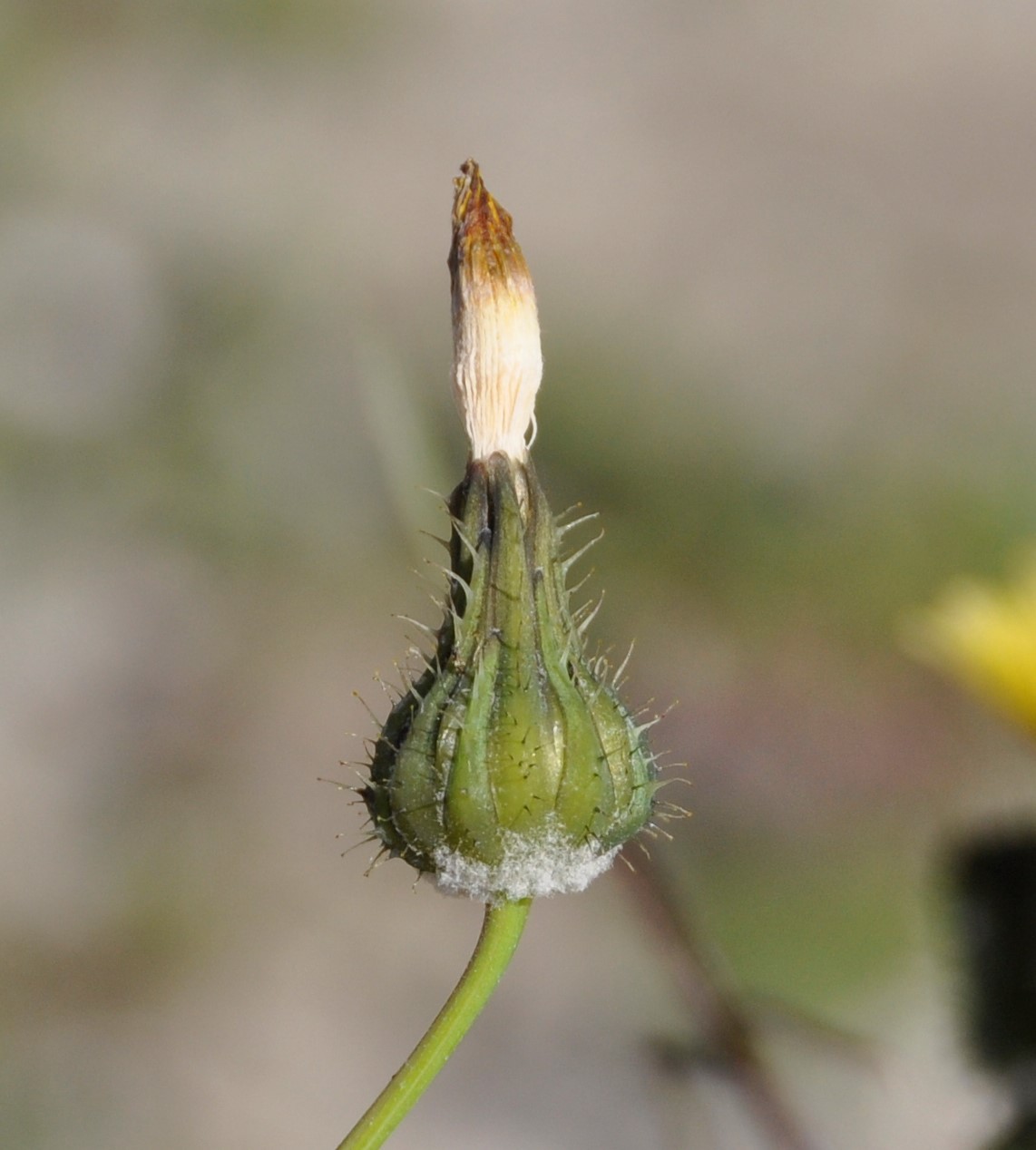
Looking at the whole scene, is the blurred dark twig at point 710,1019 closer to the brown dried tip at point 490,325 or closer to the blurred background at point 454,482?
the blurred background at point 454,482

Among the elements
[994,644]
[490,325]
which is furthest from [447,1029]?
[994,644]

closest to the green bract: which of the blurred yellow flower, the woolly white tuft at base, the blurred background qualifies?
the woolly white tuft at base

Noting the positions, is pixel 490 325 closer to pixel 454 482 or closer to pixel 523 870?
pixel 523 870

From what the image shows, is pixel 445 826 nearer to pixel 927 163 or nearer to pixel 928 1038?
pixel 928 1038

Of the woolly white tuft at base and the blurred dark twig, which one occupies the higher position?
the woolly white tuft at base

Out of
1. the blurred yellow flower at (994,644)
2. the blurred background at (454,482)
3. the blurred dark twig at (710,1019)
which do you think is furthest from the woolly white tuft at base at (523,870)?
the blurred dark twig at (710,1019)

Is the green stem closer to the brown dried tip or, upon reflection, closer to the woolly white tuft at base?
the woolly white tuft at base

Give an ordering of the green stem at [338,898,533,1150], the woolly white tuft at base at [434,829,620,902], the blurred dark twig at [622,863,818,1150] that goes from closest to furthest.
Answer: the green stem at [338,898,533,1150]
the woolly white tuft at base at [434,829,620,902]
the blurred dark twig at [622,863,818,1150]
